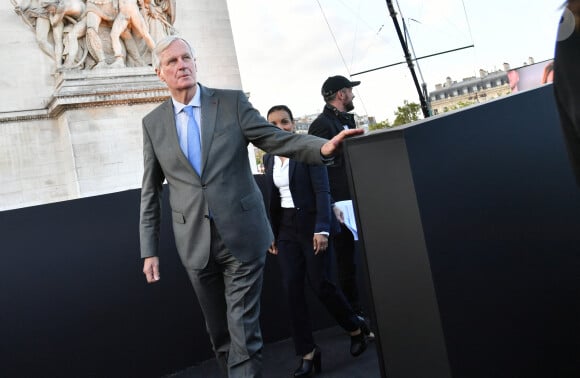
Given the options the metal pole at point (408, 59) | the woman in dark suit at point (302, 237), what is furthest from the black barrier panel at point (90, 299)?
the metal pole at point (408, 59)

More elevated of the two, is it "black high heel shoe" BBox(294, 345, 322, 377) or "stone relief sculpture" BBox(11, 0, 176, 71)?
"stone relief sculpture" BBox(11, 0, 176, 71)

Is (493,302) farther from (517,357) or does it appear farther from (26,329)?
(26,329)

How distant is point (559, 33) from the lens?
1526 mm

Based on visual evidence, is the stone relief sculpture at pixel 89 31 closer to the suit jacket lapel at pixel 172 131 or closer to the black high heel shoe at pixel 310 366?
the suit jacket lapel at pixel 172 131

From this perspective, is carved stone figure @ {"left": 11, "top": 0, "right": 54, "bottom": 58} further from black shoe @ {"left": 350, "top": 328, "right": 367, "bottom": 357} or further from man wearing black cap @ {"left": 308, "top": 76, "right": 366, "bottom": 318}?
black shoe @ {"left": 350, "top": 328, "right": 367, "bottom": 357}

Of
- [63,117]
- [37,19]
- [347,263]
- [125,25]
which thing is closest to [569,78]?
[347,263]

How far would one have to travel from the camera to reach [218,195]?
9.91 feet

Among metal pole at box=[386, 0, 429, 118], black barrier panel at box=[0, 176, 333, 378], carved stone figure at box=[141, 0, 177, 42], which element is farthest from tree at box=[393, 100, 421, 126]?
black barrier panel at box=[0, 176, 333, 378]

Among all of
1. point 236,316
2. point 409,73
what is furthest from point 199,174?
point 409,73

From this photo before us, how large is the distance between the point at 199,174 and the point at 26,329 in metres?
2.03

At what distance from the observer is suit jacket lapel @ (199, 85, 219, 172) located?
305cm

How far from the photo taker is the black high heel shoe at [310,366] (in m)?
4.13

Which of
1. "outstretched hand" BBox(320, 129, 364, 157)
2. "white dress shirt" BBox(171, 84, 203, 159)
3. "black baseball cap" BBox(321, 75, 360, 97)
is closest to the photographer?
"outstretched hand" BBox(320, 129, 364, 157)

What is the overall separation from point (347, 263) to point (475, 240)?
286 cm
